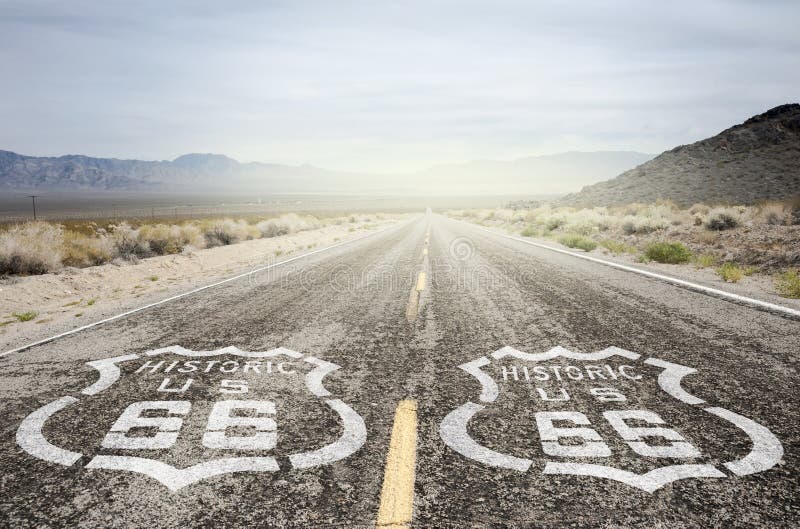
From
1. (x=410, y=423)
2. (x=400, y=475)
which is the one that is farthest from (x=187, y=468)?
(x=410, y=423)

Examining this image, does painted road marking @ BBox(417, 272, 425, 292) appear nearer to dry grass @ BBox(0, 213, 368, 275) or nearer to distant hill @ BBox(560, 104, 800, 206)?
dry grass @ BBox(0, 213, 368, 275)

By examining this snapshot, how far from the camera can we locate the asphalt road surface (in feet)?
6.58

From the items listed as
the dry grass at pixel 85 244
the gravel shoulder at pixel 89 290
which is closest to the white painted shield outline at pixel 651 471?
the gravel shoulder at pixel 89 290

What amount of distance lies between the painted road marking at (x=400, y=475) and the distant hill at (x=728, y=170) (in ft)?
127

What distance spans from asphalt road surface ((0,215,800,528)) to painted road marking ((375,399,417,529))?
0.01 meters

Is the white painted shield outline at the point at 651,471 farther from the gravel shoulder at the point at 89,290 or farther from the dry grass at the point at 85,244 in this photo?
the dry grass at the point at 85,244

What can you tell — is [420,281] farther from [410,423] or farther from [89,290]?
[89,290]

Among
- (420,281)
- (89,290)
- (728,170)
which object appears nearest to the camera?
(420,281)

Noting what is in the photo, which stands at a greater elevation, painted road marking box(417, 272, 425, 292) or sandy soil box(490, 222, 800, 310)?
sandy soil box(490, 222, 800, 310)

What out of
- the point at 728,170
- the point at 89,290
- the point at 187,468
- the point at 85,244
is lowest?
the point at 89,290

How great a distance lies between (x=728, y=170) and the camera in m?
39.2

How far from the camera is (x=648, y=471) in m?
2.24

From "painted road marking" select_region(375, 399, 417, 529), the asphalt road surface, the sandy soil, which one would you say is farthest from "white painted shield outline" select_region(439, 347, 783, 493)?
the sandy soil

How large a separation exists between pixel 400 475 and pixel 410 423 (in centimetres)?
55
